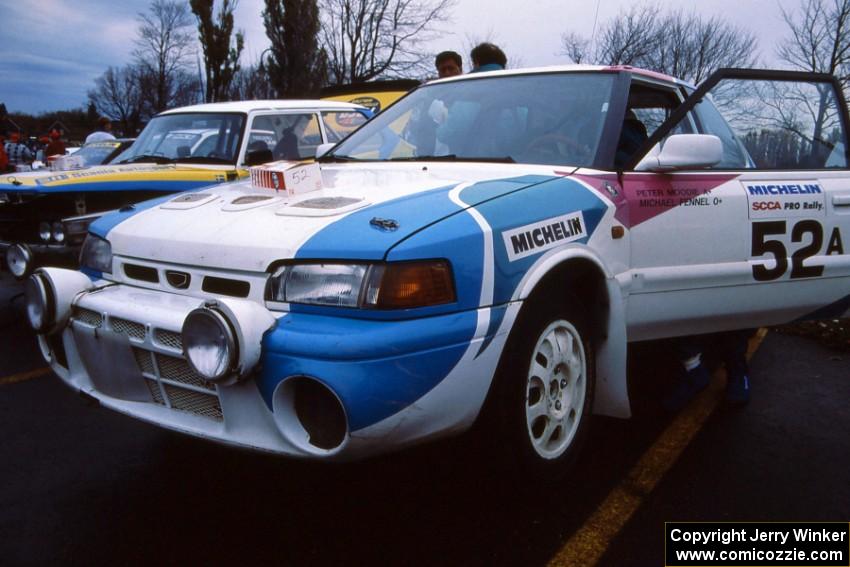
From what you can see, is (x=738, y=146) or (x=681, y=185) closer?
(x=681, y=185)

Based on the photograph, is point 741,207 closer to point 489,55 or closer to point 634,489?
point 634,489

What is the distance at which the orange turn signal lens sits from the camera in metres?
2.05

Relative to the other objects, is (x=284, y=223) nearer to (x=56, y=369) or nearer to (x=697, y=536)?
(x=56, y=369)

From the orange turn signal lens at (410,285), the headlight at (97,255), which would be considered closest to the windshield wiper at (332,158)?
the headlight at (97,255)

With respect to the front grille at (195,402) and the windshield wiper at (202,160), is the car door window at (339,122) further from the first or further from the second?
the front grille at (195,402)

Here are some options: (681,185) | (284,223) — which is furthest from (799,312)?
(284,223)

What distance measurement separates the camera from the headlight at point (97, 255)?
2697 millimetres

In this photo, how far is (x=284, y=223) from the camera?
2.31m

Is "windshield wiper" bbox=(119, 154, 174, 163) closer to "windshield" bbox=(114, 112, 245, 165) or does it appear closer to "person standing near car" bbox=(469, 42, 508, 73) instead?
"windshield" bbox=(114, 112, 245, 165)

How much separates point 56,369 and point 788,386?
375cm

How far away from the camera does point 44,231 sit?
546cm

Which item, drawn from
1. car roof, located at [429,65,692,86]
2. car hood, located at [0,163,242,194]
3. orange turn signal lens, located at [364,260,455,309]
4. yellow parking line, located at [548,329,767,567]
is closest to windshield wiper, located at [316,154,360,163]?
car roof, located at [429,65,692,86]

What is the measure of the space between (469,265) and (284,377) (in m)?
0.64

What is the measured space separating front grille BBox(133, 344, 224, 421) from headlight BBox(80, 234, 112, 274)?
56 cm
